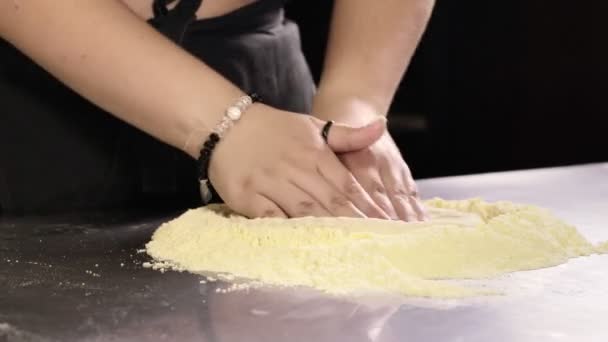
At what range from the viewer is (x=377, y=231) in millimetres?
688

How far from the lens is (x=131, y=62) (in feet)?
2.61

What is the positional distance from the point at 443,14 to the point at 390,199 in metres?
1.21

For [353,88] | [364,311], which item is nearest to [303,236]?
[364,311]

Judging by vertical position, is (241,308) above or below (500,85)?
above

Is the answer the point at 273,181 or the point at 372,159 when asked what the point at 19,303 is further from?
the point at 372,159

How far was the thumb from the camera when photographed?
0.79 meters

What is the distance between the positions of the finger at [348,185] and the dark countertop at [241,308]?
0.17 m

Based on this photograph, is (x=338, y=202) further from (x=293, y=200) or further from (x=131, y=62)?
(x=131, y=62)

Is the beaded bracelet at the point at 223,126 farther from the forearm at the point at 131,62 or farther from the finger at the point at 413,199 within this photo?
the finger at the point at 413,199

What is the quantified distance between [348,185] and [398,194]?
0.06m

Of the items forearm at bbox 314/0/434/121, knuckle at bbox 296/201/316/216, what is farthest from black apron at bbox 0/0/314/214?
knuckle at bbox 296/201/316/216

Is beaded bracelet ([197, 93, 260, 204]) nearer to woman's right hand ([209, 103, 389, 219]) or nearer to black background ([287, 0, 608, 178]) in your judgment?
woman's right hand ([209, 103, 389, 219])

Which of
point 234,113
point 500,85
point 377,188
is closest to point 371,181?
point 377,188

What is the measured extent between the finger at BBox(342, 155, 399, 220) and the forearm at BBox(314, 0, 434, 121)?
14cm
